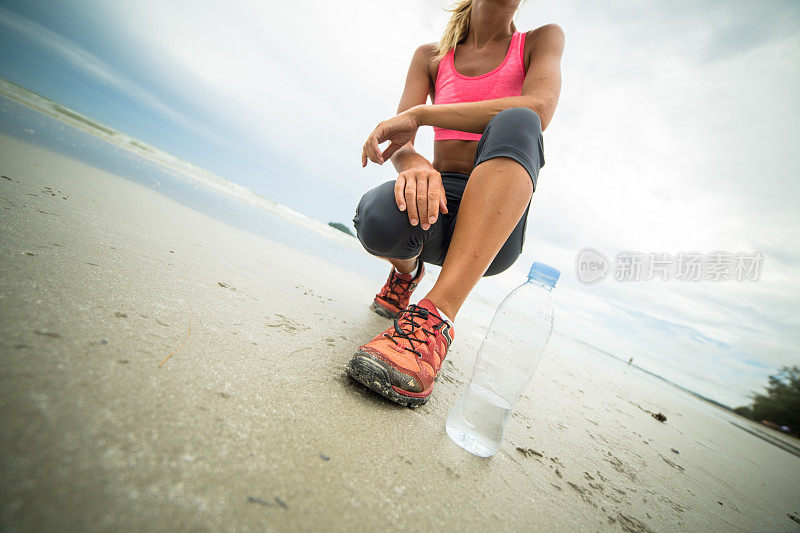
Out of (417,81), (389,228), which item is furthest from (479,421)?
(417,81)

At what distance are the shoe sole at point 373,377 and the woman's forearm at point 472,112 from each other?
1143 mm

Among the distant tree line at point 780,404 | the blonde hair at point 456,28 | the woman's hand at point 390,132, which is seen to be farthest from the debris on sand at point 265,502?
the distant tree line at point 780,404

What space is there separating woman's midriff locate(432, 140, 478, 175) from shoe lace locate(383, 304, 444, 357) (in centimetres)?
109

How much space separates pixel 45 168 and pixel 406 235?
9.11 feet

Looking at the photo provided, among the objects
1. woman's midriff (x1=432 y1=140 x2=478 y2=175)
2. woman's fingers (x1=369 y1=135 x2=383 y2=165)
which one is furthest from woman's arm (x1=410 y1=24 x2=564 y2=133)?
woman's midriff (x1=432 y1=140 x2=478 y2=175)

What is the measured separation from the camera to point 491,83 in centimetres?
177

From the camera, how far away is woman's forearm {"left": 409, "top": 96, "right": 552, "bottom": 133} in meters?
1.32

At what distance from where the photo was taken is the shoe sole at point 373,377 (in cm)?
85

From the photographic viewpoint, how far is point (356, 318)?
177 cm

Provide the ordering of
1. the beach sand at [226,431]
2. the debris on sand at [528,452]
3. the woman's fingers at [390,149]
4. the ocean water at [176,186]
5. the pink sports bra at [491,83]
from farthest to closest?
the ocean water at [176,186] < the pink sports bra at [491,83] < the woman's fingers at [390,149] < the debris on sand at [528,452] < the beach sand at [226,431]

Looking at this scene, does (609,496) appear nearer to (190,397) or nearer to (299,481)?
(299,481)

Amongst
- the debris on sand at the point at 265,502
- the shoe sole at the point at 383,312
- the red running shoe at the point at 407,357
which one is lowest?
the debris on sand at the point at 265,502

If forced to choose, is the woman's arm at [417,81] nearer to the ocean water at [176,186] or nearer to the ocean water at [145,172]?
the ocean water at [176,186]

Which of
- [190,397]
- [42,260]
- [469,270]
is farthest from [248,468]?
[42,260]
